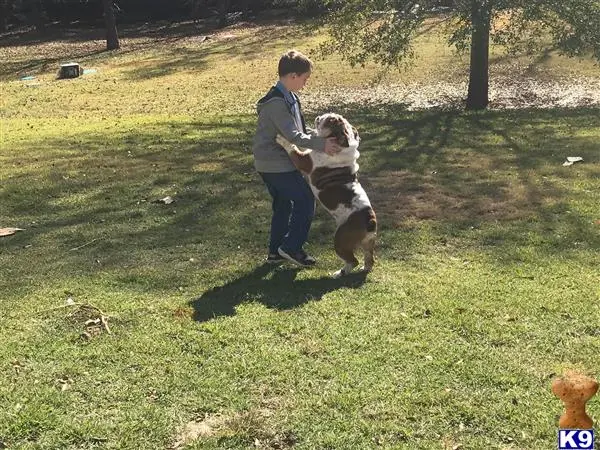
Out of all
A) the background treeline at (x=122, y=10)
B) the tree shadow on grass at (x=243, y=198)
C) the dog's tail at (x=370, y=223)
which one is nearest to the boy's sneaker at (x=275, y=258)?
the tree shadow on grass at (x=243, y=198)

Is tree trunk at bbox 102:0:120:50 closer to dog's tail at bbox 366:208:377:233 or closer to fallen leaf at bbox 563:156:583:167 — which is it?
fallen leaf at bbox 563:156:583:167

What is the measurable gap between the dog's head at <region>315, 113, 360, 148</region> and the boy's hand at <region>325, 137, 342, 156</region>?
0.09 feet

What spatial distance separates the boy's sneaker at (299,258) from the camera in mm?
5496

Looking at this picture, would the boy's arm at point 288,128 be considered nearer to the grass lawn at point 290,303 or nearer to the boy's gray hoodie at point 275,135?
the boy's gray hoodie at point 275,135

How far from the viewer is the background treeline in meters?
36.8

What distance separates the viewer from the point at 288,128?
197 inches

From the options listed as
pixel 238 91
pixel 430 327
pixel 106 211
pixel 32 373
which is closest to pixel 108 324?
pixel 32 373

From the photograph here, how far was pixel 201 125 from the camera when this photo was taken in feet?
42.0

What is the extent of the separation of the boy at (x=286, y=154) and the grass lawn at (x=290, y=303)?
0.86 feet

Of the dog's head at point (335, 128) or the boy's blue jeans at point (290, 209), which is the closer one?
the dog's head at point (335, 128)

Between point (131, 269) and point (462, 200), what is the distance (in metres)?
3.67

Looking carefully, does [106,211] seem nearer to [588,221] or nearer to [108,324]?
[108,324]

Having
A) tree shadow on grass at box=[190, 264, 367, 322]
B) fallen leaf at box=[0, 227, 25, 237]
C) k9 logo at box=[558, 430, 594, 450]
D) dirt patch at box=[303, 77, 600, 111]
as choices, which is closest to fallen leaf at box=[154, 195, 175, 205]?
fallen leaf at box=[0, 227, 25, 237]

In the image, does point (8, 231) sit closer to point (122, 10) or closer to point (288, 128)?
point (288, 128)
